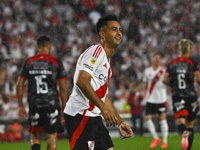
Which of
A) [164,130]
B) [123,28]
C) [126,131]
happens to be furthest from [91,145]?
[123,28]

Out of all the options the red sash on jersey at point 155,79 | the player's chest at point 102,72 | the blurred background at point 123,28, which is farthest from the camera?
the blurred background at point 123,28

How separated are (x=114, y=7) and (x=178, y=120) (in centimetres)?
1375

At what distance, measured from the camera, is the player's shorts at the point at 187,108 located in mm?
6821

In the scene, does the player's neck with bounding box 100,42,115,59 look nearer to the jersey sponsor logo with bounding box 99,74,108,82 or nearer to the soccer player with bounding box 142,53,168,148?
the jersey sponsor logo with bounding box 99,74,108,82

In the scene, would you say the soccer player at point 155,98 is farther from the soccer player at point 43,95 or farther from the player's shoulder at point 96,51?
the player's shoulder at point 96,51

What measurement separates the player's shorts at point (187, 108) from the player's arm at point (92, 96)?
13.0 ft

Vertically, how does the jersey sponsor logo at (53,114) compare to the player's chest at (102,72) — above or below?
below

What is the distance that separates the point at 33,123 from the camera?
547 centimetres

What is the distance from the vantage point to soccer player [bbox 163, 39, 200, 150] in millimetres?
6824

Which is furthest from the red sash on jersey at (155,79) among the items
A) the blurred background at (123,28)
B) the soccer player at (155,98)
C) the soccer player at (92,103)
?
the soccer player at (92,103)

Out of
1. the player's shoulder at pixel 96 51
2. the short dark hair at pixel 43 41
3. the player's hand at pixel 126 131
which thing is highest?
the short dark hair at pixel 43 41

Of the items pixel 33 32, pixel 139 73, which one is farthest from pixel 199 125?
pixel 33 32

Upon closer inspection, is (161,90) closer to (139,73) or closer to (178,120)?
(178,120)

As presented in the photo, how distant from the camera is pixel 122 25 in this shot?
18.9 meters
